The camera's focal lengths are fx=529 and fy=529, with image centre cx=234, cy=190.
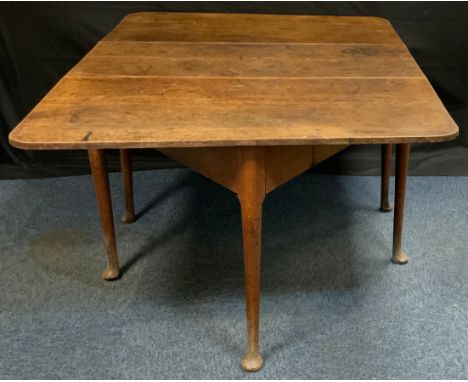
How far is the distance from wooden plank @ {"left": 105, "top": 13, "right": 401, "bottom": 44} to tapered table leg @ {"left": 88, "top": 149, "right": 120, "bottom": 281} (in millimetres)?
371

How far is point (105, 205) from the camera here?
1.40 metres

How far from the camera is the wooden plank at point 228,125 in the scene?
3.01ft

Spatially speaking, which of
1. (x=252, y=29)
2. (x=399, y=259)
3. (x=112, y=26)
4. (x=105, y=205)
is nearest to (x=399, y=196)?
(x=399, y=259)

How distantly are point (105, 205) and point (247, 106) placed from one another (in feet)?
1.81

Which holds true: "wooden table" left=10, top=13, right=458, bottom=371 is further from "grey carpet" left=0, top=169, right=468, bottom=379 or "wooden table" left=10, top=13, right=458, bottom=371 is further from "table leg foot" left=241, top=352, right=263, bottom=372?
"grey carpet" left=0, top=169, right=468, bottom=379

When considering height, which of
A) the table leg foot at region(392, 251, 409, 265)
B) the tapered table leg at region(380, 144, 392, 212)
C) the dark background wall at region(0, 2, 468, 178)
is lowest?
the table leg foot at region(392, 251, 409, 265)

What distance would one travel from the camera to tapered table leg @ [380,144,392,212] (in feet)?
5.60

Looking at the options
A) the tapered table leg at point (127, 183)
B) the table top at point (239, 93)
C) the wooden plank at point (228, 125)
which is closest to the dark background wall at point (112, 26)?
the table top at point (239, 93)

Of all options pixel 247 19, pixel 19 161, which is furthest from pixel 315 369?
pixel 19 161

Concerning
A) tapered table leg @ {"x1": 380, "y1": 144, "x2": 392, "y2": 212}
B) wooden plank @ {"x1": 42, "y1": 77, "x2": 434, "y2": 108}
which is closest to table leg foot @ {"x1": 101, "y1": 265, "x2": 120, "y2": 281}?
wooden plank @ {"x1": 42, "y1": 77, "x2": 434, "y2": 108}

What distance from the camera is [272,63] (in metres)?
1.29

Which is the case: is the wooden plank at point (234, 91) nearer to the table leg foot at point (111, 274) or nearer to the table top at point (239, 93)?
the table top at point (239, 93)

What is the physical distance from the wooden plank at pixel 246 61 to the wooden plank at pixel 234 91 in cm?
4

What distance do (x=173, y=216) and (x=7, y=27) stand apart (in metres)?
0.91
